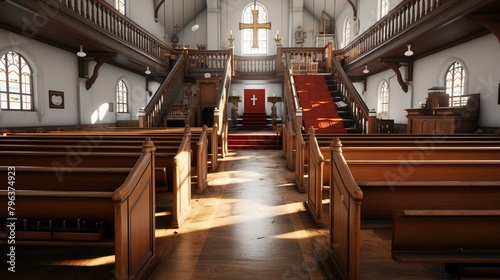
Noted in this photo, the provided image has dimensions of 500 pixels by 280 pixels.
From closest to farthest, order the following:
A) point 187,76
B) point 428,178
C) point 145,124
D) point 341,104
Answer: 1. point 428,178
2. point 145,124
3. point 341,104
4. point 187,76

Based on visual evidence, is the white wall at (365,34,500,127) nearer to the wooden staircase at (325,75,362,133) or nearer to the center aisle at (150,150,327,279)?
the wooden staircase at (325,75,362,133)

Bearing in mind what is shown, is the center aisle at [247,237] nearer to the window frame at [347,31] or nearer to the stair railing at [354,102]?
the stair railing at [354,102]

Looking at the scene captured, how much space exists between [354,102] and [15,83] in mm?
9543

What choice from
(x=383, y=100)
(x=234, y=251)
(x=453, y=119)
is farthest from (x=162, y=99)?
(x=234, y=251)

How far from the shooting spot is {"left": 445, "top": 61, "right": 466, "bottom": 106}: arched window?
29.4 feet

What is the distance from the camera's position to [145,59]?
12.6 meters

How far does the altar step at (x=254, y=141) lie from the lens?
37.8 feet

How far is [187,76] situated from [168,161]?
436 inches

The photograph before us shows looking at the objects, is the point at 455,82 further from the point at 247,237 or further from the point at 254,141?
the point at 247,237

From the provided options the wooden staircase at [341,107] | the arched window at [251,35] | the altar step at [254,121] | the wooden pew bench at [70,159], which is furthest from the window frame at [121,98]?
the wooden pew bench at [70,159]

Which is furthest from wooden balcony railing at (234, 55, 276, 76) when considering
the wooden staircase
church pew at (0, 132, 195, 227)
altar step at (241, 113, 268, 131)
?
church pew at (0, 132, 195, 227)

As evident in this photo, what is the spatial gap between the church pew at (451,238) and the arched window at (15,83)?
29.9 ft

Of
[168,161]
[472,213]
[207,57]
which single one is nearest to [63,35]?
[168,161]

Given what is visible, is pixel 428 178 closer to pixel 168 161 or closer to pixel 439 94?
pixel 168 161
